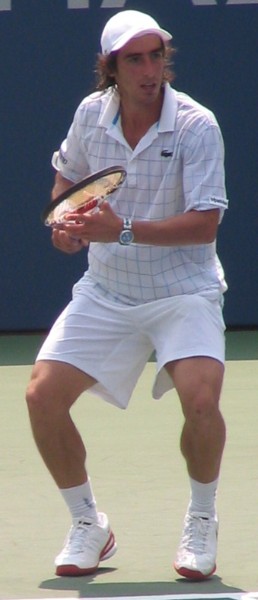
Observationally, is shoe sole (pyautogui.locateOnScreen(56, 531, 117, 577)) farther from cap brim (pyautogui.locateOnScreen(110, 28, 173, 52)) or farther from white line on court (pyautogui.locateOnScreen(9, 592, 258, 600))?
cap brim (pyautogui.locateOnScreen(110, 28, 173, 52))

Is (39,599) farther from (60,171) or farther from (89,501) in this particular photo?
(60,171)

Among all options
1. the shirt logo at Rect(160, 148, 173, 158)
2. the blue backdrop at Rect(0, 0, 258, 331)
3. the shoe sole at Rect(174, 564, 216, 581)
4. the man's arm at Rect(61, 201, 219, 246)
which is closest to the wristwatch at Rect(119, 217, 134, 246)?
the man's arm at Rect(61, 201, 219, 246)

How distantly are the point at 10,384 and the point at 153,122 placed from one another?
3.14 meters

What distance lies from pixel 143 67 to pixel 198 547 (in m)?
1.44

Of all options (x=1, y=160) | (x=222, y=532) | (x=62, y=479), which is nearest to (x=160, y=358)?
(x=62, y=479)

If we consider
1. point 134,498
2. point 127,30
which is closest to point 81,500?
point 134,498

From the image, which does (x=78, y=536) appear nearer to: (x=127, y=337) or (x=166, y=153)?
(x=127, y=337)

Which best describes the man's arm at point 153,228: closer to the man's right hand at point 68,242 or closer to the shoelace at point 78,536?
the man's right hand at point 68,242

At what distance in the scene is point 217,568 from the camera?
465 cm

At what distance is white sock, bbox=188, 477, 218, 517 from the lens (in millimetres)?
4582

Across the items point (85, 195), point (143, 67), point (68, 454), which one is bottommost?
point (68, 454)

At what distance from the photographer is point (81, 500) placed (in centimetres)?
469

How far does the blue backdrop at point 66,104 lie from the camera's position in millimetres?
8500

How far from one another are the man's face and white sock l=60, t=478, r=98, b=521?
3.91 ft
